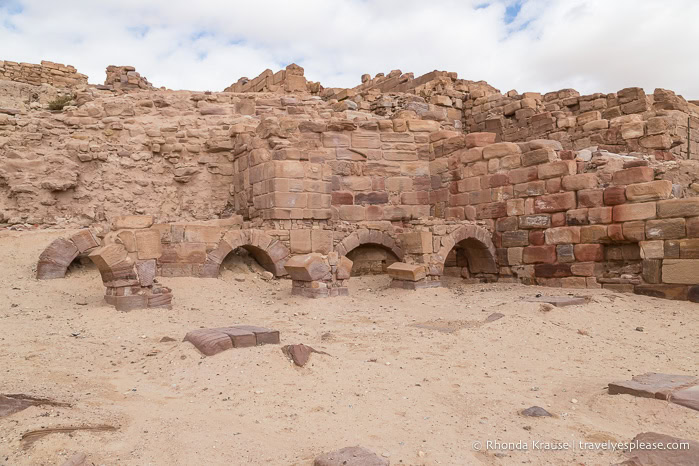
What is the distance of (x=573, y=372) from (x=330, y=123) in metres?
7.37

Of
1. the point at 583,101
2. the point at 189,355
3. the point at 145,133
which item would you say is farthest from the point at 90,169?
the point at 583,101

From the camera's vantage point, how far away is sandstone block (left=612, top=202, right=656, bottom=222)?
27.0 feet

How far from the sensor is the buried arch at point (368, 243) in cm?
1066

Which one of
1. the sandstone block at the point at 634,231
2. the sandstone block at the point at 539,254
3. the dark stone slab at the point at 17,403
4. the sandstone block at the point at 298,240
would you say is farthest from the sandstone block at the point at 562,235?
the dark stone slab at the point at 17,403

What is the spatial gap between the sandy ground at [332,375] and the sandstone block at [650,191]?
1592mm

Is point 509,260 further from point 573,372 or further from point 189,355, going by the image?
point 189,355

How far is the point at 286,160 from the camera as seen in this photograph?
10.2 metres

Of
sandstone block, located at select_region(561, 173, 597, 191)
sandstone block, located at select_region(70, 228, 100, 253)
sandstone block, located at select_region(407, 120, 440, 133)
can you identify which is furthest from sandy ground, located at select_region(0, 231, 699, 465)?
sandstone block, located at select_region(407, 120, 440, 133)

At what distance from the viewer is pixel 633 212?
27.7 feet

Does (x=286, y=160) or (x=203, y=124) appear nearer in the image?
(x=286, y=160)

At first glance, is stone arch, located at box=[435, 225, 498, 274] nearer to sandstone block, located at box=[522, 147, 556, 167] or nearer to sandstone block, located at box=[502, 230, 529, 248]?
sandstone block, located at box=[502, 230, 529, 248]

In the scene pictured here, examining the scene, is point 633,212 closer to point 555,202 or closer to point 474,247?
point 555,202

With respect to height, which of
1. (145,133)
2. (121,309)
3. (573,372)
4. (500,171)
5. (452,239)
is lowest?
(573,372)

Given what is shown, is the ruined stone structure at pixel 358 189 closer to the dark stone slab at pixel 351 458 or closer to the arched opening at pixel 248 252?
the arched opening at pixel 248 252
